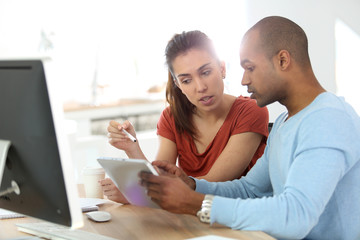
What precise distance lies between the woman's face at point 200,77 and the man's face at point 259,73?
1.66ft

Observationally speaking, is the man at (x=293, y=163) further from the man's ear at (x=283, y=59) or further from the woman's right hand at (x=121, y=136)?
the woman's right hand at (x=121, y=136)

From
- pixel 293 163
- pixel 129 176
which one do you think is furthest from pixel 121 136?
pixel 293 163

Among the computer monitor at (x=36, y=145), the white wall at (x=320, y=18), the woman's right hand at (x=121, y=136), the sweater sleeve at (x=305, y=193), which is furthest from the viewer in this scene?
the white wall at (x=320, y=18)

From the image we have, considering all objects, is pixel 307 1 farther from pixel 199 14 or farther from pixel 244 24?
pixel 199 14

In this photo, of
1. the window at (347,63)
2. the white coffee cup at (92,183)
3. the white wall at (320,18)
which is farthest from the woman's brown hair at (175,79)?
the window at (347,63)

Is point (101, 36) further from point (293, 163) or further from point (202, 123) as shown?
point (293, 163)

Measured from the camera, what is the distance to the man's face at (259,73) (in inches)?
54.3

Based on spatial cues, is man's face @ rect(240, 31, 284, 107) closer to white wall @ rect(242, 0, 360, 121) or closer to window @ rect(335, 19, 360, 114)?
white wall @ rect(242, 0, 360, 121)

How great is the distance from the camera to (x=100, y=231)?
4.14 ft

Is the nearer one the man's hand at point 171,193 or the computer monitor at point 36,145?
the computer monitor at point 36,145

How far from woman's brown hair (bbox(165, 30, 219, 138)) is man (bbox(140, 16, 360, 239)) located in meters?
0.56

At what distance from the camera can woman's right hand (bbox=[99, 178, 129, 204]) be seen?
157cm

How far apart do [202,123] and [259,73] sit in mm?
737

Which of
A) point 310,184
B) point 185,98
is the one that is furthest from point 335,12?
point 310,184
